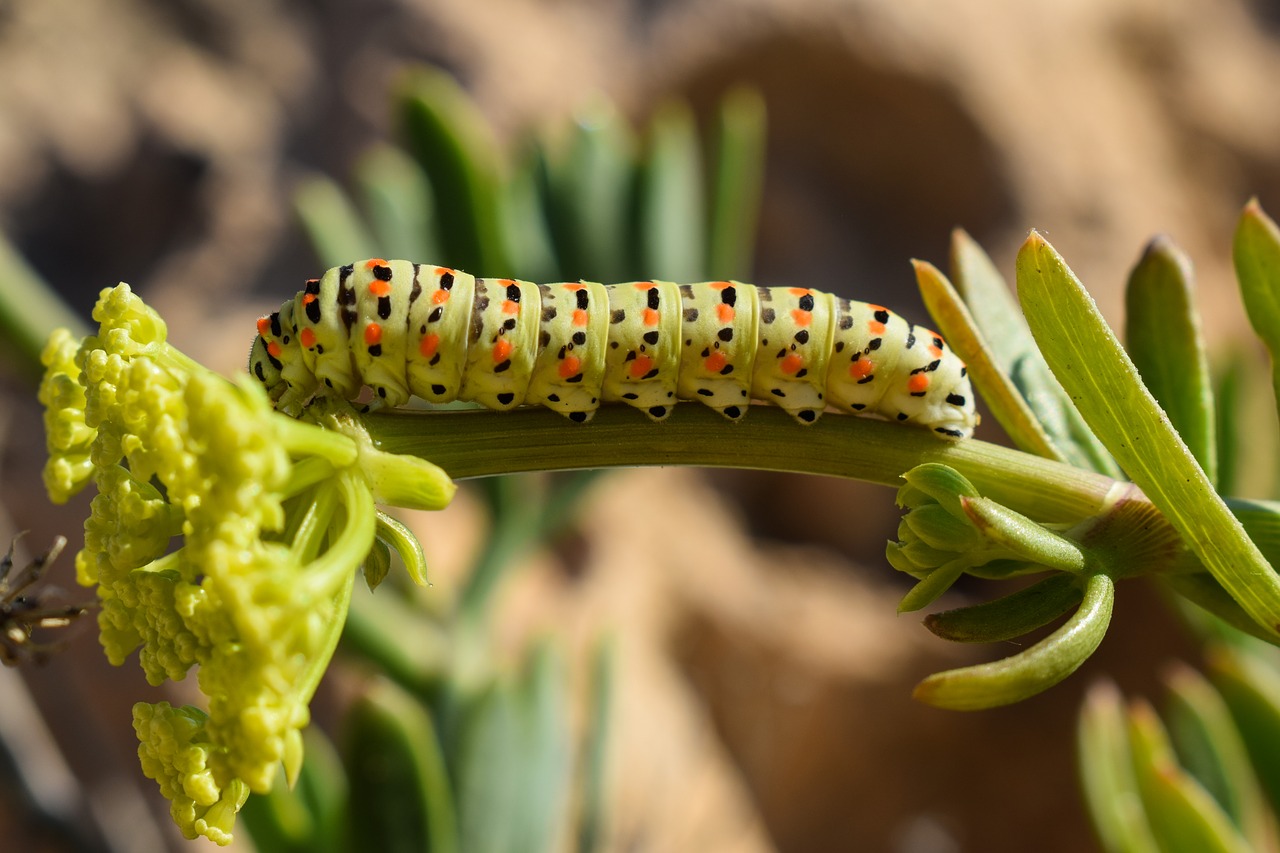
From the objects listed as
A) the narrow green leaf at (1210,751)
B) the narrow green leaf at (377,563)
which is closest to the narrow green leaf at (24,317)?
the narrow green leaf at (377,563)

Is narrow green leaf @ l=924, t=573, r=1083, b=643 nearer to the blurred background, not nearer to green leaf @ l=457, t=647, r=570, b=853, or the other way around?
green leaf @ l=457, t=647, r=570, b=853

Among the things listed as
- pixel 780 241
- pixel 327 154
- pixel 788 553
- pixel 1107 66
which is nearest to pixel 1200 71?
pixel 1107 66

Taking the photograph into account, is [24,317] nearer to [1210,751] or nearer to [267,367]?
[267,367]

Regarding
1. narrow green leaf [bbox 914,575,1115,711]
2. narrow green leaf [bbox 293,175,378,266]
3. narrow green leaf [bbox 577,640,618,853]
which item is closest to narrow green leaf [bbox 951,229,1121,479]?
narrow green leaf [bbox 914,575,1115,711]

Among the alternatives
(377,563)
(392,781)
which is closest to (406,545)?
(377,563)

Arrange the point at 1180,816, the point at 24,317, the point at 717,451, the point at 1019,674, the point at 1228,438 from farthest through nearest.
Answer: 1. the point at 24,317
2. the point at 1228,438
3. the point at 1180,816
4. the point at 717,451
5. the point at 1019,674

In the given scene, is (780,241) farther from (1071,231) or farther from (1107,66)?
(1107,66)
